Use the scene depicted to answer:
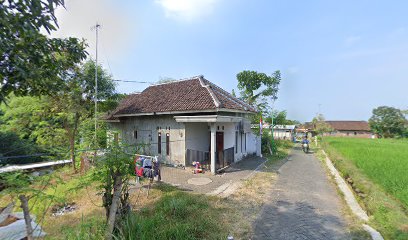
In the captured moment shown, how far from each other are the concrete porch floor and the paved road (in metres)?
2.11

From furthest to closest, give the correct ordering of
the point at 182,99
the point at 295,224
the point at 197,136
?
the point at 197,136
the point at 182,99
the point at 295,224

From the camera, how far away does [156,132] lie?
47.8 ft

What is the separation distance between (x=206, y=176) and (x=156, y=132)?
5.19 m

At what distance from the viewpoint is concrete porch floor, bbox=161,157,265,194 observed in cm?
937

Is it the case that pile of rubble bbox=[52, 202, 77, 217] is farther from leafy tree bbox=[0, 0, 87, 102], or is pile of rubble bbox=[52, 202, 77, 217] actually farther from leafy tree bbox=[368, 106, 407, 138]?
leafy tree bbox=[368, 106, 407, 138]

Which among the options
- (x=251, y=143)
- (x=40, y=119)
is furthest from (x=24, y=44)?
(x=251, y=143)

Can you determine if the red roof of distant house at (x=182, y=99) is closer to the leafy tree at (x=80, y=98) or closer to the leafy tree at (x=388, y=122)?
the leafy tree at (x=80, y=98)

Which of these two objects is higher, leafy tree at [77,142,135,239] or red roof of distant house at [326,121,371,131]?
red roof of distant house at [326,121,371,131]

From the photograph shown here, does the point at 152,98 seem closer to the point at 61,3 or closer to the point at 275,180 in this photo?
the point at 275,180

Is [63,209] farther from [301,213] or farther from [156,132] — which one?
[301,213]

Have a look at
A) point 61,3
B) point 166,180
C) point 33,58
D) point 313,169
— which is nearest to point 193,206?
point 166,180

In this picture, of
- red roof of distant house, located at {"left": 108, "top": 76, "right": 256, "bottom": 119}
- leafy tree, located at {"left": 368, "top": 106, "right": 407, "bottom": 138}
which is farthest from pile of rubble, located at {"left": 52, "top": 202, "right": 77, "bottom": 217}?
leafy tree, located at {"left": 368, "top": 106, "right": 407, "bottom": 138}

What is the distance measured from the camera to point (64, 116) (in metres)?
13.0

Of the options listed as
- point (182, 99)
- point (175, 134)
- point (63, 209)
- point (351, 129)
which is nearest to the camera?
point (63, 209)
